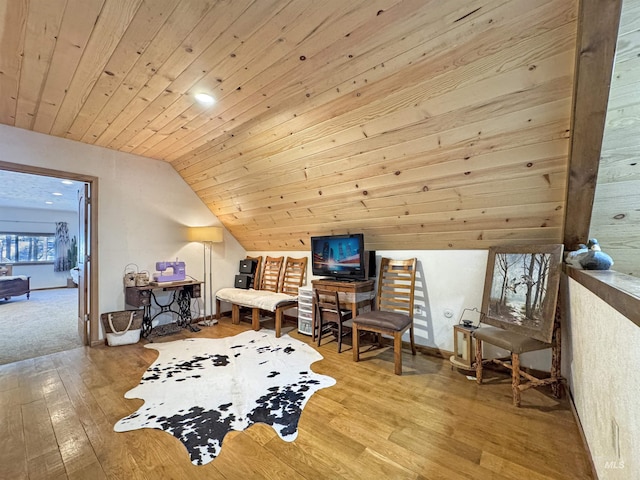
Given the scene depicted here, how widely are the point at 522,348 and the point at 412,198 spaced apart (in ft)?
4.86

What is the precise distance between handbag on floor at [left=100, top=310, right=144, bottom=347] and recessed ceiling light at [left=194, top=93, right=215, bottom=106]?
2816 millimetres

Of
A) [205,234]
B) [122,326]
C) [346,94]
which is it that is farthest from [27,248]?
[346,94]

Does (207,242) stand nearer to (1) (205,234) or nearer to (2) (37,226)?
(1) (205,234)

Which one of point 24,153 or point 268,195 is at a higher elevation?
point 24,153

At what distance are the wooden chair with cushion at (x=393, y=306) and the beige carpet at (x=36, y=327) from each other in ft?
11.6

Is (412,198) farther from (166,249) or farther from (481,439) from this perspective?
(166,249)

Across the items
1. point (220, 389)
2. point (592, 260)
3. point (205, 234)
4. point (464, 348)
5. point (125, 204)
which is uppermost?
point (125, 204)

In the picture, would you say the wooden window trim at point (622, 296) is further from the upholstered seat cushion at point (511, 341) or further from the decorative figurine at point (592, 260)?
the upholstered seat cushion at point (511, 341)

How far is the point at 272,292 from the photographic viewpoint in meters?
4.46

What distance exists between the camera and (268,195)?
3617 millimetres

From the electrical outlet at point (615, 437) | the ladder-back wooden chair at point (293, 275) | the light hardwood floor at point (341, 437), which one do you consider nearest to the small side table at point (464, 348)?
the light hardwood floor at point (341, 437)

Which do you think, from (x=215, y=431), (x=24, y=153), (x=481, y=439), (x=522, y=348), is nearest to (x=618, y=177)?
(x=522, y=348)

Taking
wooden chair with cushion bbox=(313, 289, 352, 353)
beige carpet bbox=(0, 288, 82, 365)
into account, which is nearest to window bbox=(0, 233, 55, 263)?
beige carpet bbox=(0, 288, 82, 365)

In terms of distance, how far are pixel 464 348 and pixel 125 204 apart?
445 centimetres
